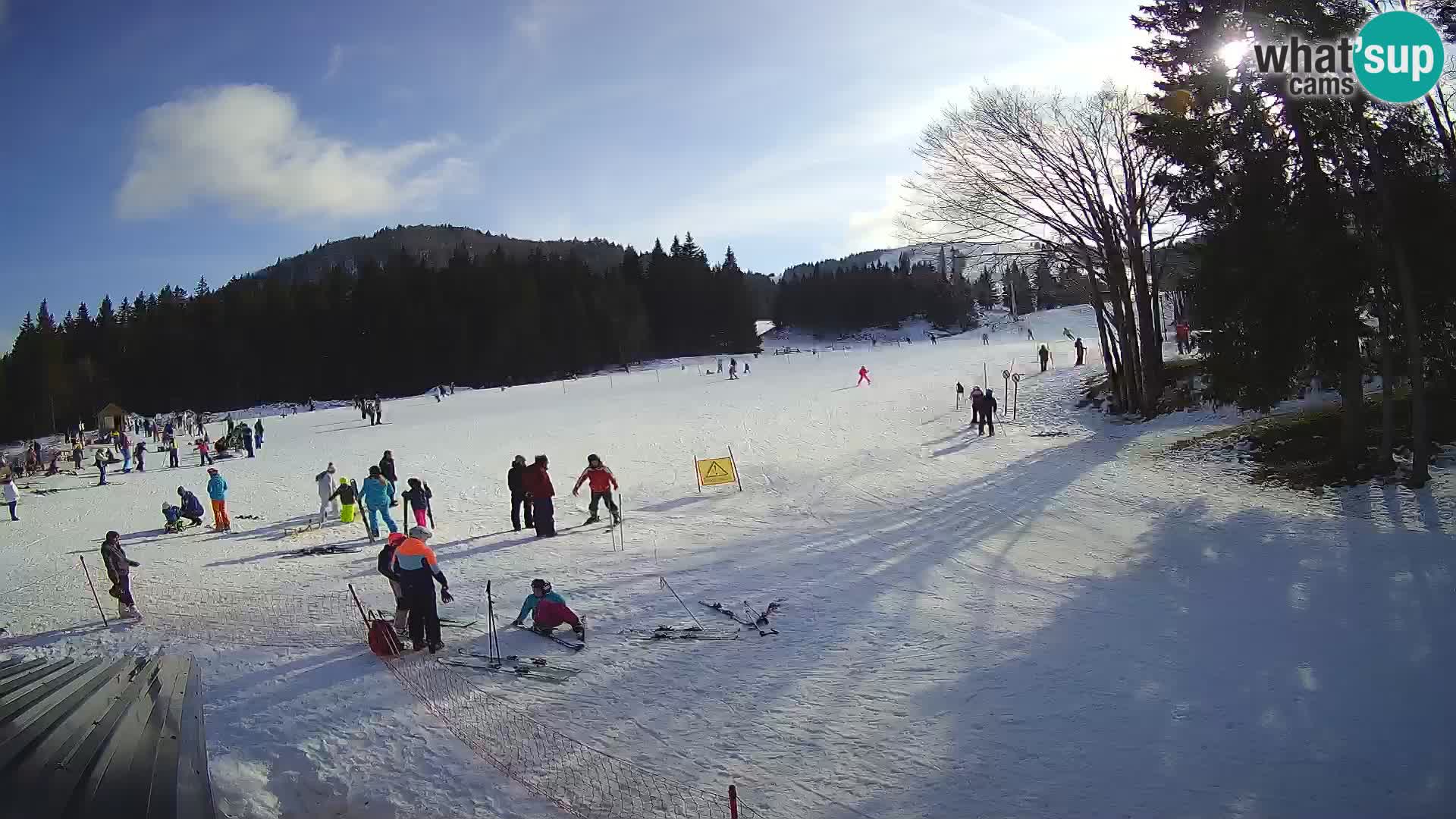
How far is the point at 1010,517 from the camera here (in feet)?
48.8

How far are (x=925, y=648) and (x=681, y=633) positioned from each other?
2859mm

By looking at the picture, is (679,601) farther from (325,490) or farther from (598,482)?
(325,490)

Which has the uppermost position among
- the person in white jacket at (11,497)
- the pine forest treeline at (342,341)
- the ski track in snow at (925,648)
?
the pine forest treeline at (342,341)

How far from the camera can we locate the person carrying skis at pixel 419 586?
8.88 m

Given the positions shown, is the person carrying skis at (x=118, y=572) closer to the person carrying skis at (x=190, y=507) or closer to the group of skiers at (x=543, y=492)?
the group of skiers at (x=543, y=492)

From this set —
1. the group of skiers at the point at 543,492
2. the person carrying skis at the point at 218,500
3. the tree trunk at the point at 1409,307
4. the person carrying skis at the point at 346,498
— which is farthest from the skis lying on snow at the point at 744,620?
the person carrying skis at the point at 218,500

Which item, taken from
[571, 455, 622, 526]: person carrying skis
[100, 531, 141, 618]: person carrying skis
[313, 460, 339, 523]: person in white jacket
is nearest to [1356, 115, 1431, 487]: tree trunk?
[571, 455, 622, 526]: person carrying skis

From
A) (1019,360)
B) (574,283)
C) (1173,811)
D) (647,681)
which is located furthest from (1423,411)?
(574,283)

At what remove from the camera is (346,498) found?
57.7 ft

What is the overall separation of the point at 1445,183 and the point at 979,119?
460 inches

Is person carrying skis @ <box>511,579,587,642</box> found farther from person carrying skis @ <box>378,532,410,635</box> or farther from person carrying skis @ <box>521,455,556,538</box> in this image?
person carrying skis @ <box>521,455,556,538</box>

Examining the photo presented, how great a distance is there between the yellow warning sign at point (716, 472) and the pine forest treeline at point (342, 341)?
6595 cm

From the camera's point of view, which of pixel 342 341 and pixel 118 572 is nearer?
pixel 118 572

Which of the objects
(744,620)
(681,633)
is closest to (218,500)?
(681,633)
